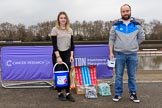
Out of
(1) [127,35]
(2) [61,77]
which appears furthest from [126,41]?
(2) [61,77]

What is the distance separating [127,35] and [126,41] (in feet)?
0.42

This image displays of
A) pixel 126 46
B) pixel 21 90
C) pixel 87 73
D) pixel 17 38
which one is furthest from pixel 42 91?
pixel 17 38

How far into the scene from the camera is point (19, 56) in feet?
30.8

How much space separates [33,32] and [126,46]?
86.5 meters

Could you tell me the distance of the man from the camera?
7.37 m

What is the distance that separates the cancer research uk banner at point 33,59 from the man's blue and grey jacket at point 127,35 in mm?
1889

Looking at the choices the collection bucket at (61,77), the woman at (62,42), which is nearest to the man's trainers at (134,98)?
the woman at (62,42)

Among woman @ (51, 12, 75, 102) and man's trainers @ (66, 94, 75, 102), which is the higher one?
woman @ (51, 12, 75, 102)

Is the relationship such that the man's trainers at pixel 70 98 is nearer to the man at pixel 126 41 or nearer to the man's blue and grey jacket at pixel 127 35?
the man at pixel 126 41

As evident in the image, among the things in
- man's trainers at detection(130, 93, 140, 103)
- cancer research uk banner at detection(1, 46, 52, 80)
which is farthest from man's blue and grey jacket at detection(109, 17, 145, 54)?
cancer research uk banner at detection(1, 46, 52, 80)

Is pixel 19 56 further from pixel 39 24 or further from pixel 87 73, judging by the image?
pixel 39 24

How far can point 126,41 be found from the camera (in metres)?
7.37

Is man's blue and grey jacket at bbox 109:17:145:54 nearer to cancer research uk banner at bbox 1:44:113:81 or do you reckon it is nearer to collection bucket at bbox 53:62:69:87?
collection bucket at bbox 53:62:69:87

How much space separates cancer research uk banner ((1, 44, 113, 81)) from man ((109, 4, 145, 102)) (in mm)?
1778
